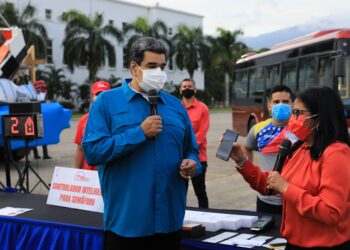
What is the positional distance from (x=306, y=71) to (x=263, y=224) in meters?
9.03

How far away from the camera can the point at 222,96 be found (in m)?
64.0

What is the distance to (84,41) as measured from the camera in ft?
129

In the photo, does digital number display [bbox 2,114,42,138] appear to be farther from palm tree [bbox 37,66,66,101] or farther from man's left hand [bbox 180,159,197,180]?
palm tree [bbox 37,66,66,101]

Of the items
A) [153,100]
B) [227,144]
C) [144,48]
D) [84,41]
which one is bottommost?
[227,144]

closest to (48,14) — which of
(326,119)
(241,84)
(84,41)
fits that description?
(84,41)

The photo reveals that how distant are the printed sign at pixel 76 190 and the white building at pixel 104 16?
3371 cm

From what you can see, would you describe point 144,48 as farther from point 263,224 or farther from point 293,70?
point 293,70

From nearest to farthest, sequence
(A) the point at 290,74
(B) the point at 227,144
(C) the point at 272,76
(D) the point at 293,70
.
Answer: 1. (B) the point at 227,144
2. (D) the point at 293,70
3. (A) the point at 290,74
4. (C) the point at 272,76

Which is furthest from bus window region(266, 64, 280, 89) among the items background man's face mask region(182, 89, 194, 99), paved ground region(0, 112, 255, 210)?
background man's face mask region(182, 89, 194, 99)

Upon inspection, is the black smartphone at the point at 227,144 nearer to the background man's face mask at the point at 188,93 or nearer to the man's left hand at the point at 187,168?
the man's left hand at the point at 187,168

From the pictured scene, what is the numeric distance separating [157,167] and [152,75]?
1.65ft

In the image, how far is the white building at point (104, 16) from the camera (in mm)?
43906

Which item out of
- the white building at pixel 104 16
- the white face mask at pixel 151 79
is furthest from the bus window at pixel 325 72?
the white building at pixel 104 16

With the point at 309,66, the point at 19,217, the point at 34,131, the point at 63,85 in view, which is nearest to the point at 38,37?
the point at 63,85
